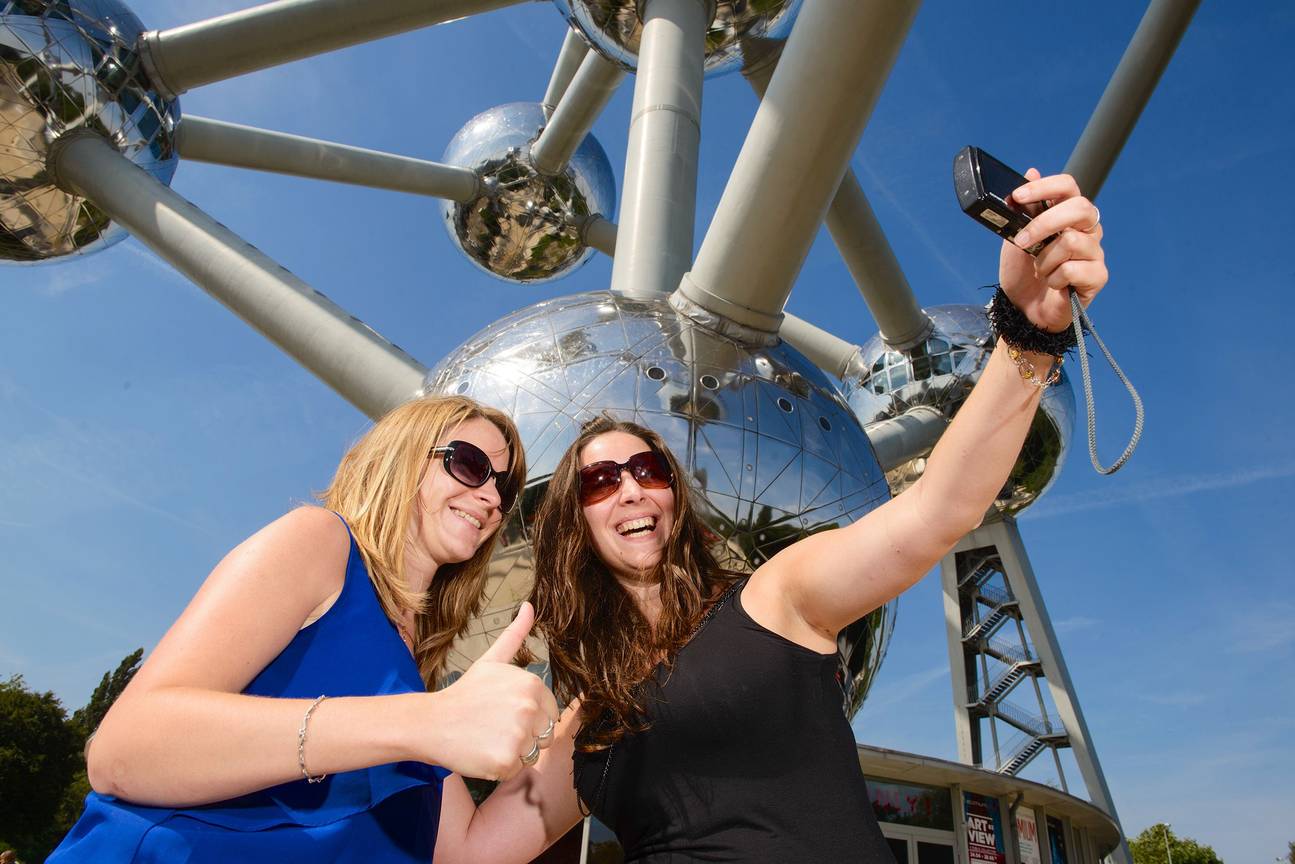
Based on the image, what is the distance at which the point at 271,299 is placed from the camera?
5.91 m

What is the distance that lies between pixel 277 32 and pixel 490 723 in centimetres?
734

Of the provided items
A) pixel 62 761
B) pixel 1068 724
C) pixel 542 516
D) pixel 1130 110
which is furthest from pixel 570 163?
pixel 62 761

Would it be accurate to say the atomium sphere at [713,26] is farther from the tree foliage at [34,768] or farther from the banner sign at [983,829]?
the tree foliage at [34,768]

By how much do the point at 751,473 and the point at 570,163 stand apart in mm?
9476

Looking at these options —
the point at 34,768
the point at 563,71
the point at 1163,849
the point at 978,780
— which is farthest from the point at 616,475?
the point at 1163,849

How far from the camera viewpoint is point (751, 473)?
391 cm

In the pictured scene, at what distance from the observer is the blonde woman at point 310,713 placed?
123cm

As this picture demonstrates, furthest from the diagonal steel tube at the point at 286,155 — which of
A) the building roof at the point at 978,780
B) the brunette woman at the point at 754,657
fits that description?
the building roof at the point at 978,780

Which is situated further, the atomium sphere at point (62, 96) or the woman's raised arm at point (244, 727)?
the atomium sphere at point (62, 96)

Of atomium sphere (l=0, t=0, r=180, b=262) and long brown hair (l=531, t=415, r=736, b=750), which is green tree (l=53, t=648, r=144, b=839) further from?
long brown hair (l=531, t=415, r=736, b=750)

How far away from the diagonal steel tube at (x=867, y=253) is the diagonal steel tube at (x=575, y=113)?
6.81 ft

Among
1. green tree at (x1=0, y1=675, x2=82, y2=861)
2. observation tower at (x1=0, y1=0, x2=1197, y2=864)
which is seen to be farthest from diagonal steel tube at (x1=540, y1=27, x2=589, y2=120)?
green tree at (x1=0, y1=675, x2=82, y2=861)

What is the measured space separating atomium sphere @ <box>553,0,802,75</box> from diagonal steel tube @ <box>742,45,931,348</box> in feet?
1.03

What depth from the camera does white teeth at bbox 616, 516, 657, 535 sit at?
90.8 inches
